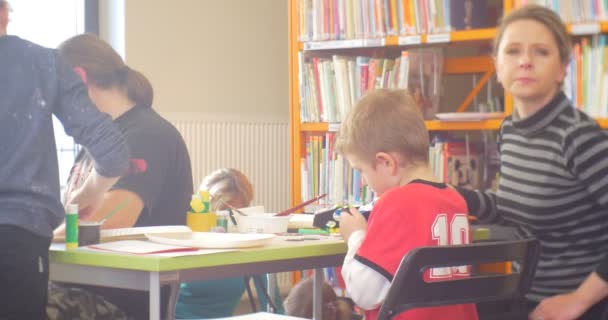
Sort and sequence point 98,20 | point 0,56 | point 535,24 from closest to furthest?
point 0,56 → point 535,24 → point 98,20

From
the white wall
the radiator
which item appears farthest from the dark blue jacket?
the radiator

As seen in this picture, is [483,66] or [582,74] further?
[483,66]

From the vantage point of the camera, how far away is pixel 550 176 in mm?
2184

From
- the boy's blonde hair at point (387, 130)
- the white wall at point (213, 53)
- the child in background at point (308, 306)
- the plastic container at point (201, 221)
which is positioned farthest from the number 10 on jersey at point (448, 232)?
the white wall at point (213, 53)

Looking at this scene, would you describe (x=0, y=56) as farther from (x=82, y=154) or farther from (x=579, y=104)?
(x=579, y=104)

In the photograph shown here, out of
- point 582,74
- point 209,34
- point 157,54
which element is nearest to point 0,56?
point 582,74

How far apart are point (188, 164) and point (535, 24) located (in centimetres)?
106

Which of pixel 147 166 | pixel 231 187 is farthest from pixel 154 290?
pixel 231 187

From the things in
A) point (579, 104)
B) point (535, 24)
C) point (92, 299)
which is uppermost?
point (535, 24)

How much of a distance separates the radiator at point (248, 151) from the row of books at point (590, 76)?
8.13 feet

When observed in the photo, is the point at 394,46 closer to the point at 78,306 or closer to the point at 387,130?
the point at 387,130

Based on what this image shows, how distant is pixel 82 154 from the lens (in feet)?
9.09

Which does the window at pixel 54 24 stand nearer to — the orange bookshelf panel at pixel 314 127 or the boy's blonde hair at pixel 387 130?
the orange bookshelf panel at pixel 314 127

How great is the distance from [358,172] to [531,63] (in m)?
1.72
